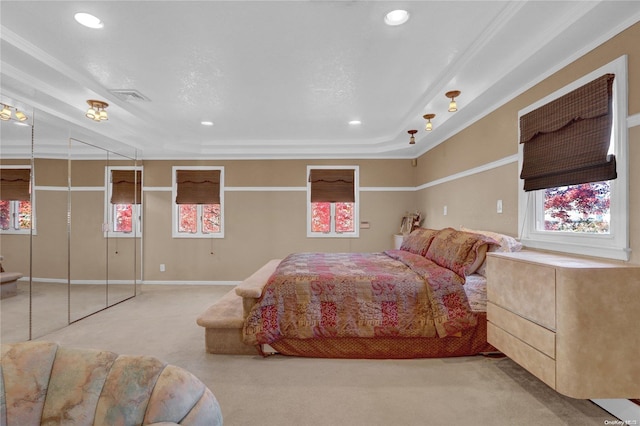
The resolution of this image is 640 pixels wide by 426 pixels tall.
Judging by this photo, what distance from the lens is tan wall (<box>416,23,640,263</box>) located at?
1.77 m

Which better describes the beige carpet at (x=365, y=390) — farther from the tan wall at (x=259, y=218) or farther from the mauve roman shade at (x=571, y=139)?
the tan wall at (x=259, y=218)

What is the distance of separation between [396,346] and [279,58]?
8.69 ft

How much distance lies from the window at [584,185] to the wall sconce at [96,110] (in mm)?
4263

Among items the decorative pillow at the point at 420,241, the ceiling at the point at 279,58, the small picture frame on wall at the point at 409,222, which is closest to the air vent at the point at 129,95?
the ceiling at the point at 279,58

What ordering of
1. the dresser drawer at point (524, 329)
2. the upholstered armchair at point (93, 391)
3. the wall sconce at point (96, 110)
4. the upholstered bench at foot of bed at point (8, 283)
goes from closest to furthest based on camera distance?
the upholstered armchair at point (93, 391) → the dresser drawer at point (524, 329) → the upholstered bench at foot of bed at point (8, 283) → the wall sconce at point (96, 110)

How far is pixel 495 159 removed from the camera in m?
3.09

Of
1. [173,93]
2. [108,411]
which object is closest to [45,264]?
[173,93]

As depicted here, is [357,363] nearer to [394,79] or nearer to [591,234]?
[591,234]

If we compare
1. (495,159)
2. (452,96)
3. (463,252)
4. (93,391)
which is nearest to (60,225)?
(93,391)

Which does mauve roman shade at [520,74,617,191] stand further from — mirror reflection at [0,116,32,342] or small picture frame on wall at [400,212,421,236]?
mirror reflection at [0,116,32,342]

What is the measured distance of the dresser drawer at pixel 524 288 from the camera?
67.4 inches

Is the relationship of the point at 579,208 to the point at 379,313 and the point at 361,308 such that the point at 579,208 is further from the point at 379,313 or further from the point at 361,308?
the point at 361,308

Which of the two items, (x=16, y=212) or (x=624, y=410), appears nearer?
(x=624, y=410)

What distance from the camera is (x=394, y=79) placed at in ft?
9.61
